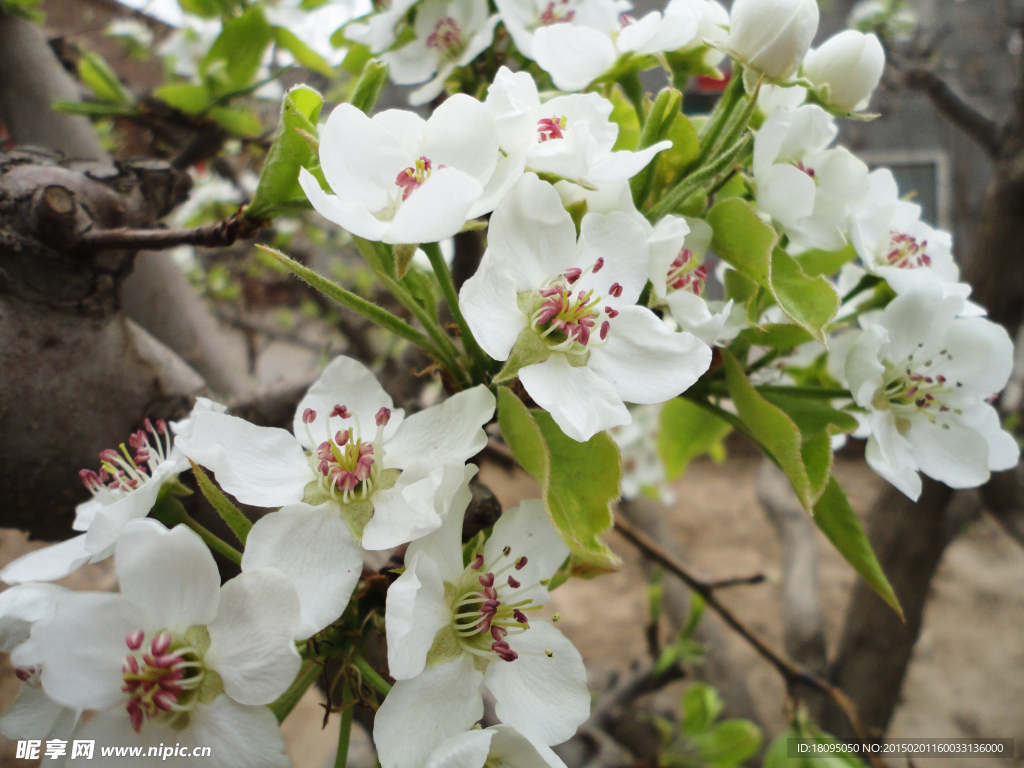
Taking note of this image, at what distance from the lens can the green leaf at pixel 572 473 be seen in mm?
388

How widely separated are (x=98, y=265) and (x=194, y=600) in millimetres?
459

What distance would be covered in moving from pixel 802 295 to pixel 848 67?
21 centimetres

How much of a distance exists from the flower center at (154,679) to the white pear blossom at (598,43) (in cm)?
51

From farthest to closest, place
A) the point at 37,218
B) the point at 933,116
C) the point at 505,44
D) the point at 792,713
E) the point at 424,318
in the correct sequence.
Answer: the point at 933,116
the point at 792,713
the point at 505,44
the point at 37,218
the point at 424,318

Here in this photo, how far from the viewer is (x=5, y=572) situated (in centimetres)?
43

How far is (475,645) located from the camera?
1.35 feet

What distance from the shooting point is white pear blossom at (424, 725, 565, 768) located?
347 mm

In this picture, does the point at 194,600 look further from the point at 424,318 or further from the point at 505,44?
the point at 505,44

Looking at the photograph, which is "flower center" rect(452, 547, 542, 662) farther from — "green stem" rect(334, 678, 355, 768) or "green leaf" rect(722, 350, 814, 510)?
"green leaf" rect(722, 350, 814, 510)

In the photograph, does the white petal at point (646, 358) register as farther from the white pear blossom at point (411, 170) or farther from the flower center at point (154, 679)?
the flower center at point (154, 679)

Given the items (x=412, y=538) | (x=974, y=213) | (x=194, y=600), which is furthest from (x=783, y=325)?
(x=974, y=213)

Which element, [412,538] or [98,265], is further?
[98,265]

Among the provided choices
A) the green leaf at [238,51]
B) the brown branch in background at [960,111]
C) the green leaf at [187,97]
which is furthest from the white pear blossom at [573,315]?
the brown branch in background at [960,111]

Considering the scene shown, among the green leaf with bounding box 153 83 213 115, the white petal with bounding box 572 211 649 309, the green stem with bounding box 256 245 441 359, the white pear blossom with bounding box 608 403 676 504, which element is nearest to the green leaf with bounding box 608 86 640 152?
the white petal with bounding box 572 211 649 309
